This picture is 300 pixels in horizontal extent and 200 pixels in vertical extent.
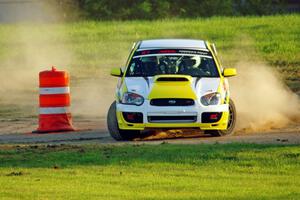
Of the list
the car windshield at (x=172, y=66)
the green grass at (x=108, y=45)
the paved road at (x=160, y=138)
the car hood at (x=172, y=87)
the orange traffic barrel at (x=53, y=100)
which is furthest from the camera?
the green grass at (x=108, y=45)

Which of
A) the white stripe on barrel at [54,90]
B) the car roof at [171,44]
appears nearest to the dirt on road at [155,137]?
the white stripe on barrel at [54,90]

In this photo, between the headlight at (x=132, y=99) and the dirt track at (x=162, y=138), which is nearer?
the dirt track at (x=162, y=138)

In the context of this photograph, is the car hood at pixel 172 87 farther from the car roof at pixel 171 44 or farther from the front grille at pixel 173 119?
the car roof at pixel 171 44

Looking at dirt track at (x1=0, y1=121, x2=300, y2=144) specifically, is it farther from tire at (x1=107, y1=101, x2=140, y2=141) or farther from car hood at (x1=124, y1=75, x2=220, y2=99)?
car hood at (x1=124, y1=75, x2=220, y2=99)

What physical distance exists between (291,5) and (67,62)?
36591mm

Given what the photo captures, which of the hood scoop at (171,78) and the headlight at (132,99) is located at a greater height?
the hood scoop at (171,78)

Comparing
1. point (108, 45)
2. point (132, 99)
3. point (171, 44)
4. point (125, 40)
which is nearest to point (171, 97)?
point (132, 99)

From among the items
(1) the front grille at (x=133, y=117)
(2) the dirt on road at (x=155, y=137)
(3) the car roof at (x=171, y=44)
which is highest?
(3) the car roof at (x=171, y=44)

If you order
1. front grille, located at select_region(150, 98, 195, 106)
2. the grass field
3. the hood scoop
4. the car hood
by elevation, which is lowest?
the grass field

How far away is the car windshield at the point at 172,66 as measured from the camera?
2097 cm

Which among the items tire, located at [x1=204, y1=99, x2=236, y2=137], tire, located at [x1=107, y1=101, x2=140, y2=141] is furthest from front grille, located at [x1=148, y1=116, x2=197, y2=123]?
tire, located at [x1=204, y1=99, x2=236, y2=137]

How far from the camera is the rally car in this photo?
19984 millimetres

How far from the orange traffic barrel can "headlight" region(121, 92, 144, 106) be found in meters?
2.15

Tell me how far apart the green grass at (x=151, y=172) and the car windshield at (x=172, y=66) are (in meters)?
2.39
